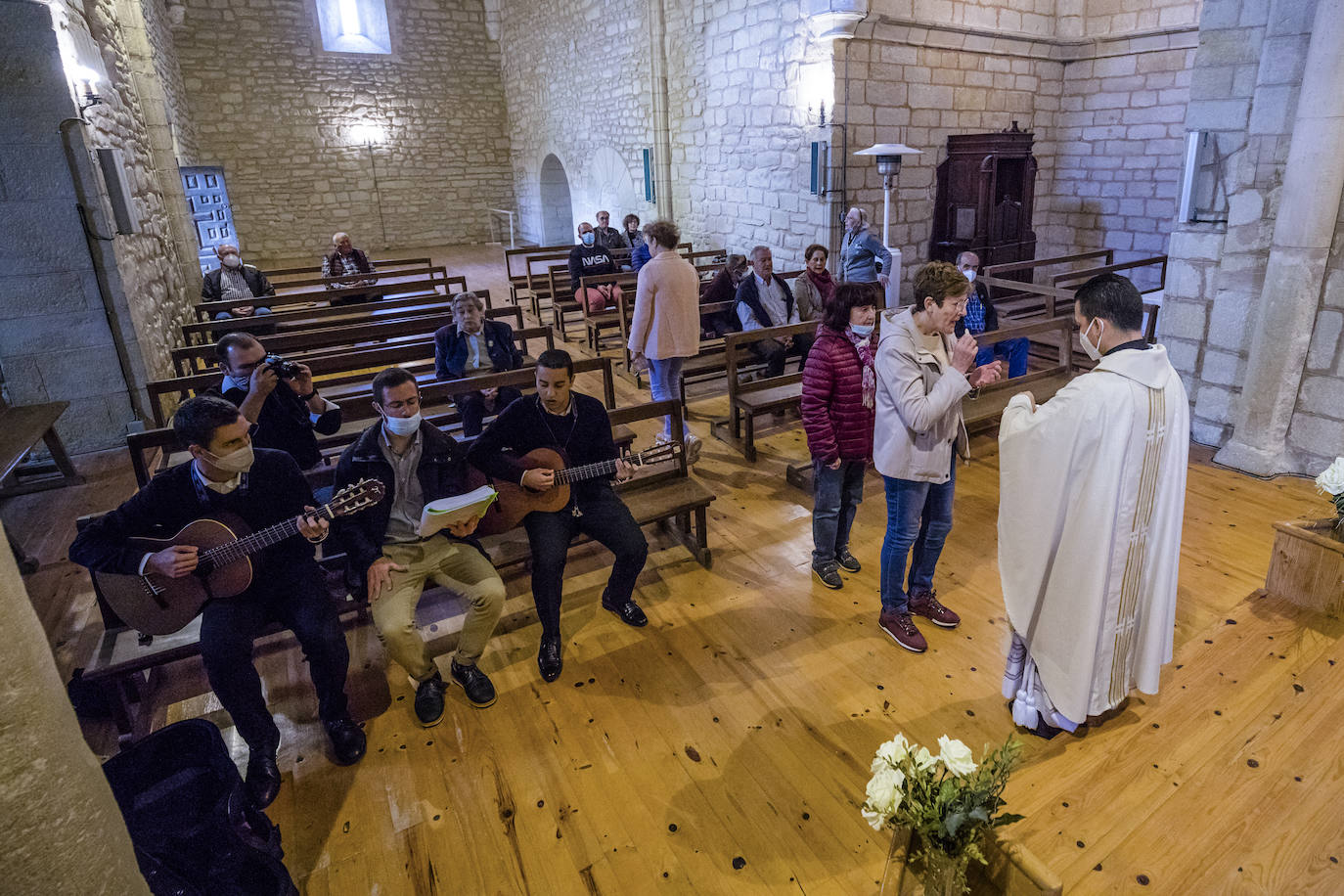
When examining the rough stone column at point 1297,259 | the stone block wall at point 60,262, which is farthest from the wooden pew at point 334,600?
the rough stone column at point 1297,259

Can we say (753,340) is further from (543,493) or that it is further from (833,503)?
(543,493)

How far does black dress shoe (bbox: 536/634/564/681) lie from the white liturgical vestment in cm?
171

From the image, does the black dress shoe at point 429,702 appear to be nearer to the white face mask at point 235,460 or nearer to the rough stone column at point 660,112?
the white face mask at point 235,460

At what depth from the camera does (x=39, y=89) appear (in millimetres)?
4430

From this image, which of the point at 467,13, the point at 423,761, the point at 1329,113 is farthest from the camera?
the point at 467,13

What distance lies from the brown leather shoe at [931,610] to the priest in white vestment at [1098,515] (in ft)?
2.34

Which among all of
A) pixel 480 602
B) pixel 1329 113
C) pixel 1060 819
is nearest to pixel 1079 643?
pixel 1060 819

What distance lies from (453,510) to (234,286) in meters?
6.15

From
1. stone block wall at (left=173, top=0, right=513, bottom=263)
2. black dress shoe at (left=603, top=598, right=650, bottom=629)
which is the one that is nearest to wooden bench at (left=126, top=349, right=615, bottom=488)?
black dress shoe at (left=603, top=598, right=650, bottom=629)

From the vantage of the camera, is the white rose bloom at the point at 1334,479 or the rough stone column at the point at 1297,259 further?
the rough stone column at the point at 1297,259

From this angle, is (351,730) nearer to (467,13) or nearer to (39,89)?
(39,89)

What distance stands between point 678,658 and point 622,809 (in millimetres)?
793

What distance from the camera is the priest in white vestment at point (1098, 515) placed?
2.11 m

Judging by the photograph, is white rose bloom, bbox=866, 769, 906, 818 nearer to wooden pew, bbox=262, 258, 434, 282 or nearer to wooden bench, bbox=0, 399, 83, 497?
wooden bench, bbox=0, 399, 83, 497
